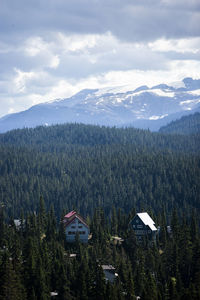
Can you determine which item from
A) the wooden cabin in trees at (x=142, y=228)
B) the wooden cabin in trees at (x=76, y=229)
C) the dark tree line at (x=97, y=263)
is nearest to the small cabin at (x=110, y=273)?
the dark tree line at (x=97, y=263)

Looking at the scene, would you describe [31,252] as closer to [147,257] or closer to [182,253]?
[147,257]

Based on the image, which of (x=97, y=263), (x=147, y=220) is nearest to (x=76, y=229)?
(x=147, y=220)

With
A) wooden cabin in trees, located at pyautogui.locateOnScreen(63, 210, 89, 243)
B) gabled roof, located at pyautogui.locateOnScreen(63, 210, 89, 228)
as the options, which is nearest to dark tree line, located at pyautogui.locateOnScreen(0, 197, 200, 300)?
wooden cabin in trees, located at pyautogui.locateOnScreen(63, 210, 89, 243)

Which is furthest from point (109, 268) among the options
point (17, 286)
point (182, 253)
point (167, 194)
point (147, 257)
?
point (167, 194)

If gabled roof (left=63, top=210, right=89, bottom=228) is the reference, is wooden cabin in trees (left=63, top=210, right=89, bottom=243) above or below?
below

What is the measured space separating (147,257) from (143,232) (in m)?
15.8

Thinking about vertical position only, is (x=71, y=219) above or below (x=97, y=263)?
above

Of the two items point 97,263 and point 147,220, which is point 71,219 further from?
point 97,263

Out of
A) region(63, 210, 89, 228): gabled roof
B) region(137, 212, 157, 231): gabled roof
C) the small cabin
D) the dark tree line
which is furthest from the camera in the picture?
region(137, 212, 157, 231): gabled roof

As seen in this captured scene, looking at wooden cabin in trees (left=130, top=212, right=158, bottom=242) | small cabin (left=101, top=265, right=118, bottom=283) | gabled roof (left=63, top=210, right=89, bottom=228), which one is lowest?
small cabin (left=101, top=265, right=118, bottom=283)

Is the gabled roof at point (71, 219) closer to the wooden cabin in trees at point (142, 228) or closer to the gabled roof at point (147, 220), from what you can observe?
the wooden cabin in trees at point (142, 228)

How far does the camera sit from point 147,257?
329ft

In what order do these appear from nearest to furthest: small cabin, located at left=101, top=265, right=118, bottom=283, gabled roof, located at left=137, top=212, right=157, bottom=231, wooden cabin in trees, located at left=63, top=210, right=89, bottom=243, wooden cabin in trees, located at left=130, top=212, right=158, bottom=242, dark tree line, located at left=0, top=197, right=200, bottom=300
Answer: dark tree line, located at left=0, top=197, right=200, bottom=300 < small cabin, located at left=101, top=265, right=118, bottom=283 < wooden cabin in trees, located at left=63, top=210, right=89, bottom=243 < wooden cabin in trees, located at left=130, top=212, right=158, bottom=242 < gabled roof, located at left=137, top=212, right=157, bottom=231

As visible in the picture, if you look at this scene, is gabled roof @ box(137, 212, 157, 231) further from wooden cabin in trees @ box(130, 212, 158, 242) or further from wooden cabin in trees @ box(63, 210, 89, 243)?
wooden cabin in trees @ box(63, 210, 89, 243)
